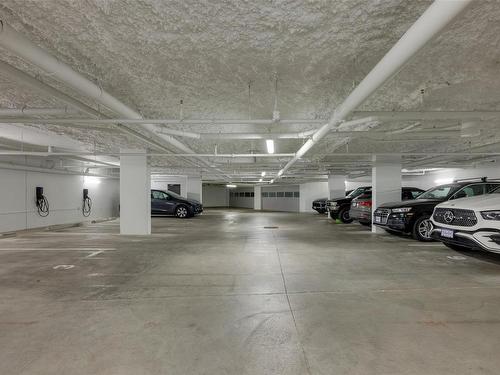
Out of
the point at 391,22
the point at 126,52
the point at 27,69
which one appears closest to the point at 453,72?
the point at 391,22

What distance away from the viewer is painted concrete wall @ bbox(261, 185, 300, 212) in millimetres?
20766

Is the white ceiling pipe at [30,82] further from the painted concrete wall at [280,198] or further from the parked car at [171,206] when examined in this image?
the painted concrete wall at [280,198]

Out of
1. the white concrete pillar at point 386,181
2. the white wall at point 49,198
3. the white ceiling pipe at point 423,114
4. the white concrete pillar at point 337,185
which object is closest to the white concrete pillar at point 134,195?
the white wall at point 49,198

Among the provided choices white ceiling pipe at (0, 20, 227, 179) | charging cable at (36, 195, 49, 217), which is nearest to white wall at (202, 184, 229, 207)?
charging cable at (36, 195, 49, 217)

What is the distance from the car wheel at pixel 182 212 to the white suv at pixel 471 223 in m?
10.2

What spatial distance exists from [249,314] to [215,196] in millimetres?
26592

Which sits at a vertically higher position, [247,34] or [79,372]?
[247,34]

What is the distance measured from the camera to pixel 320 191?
18781 millimetres

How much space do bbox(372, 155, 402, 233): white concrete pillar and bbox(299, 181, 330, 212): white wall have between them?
33.2 ft

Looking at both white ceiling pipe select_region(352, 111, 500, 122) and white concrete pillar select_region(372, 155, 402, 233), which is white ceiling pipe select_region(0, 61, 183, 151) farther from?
white concrete pillar select_region(372, 155, 402, 233)

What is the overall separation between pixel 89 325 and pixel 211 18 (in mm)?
2692

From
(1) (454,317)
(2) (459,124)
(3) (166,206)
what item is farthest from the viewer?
(3) (166,206)

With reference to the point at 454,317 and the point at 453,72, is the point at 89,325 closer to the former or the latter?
the point at 454,317

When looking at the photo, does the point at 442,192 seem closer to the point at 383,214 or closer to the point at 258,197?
the point at 383,214
